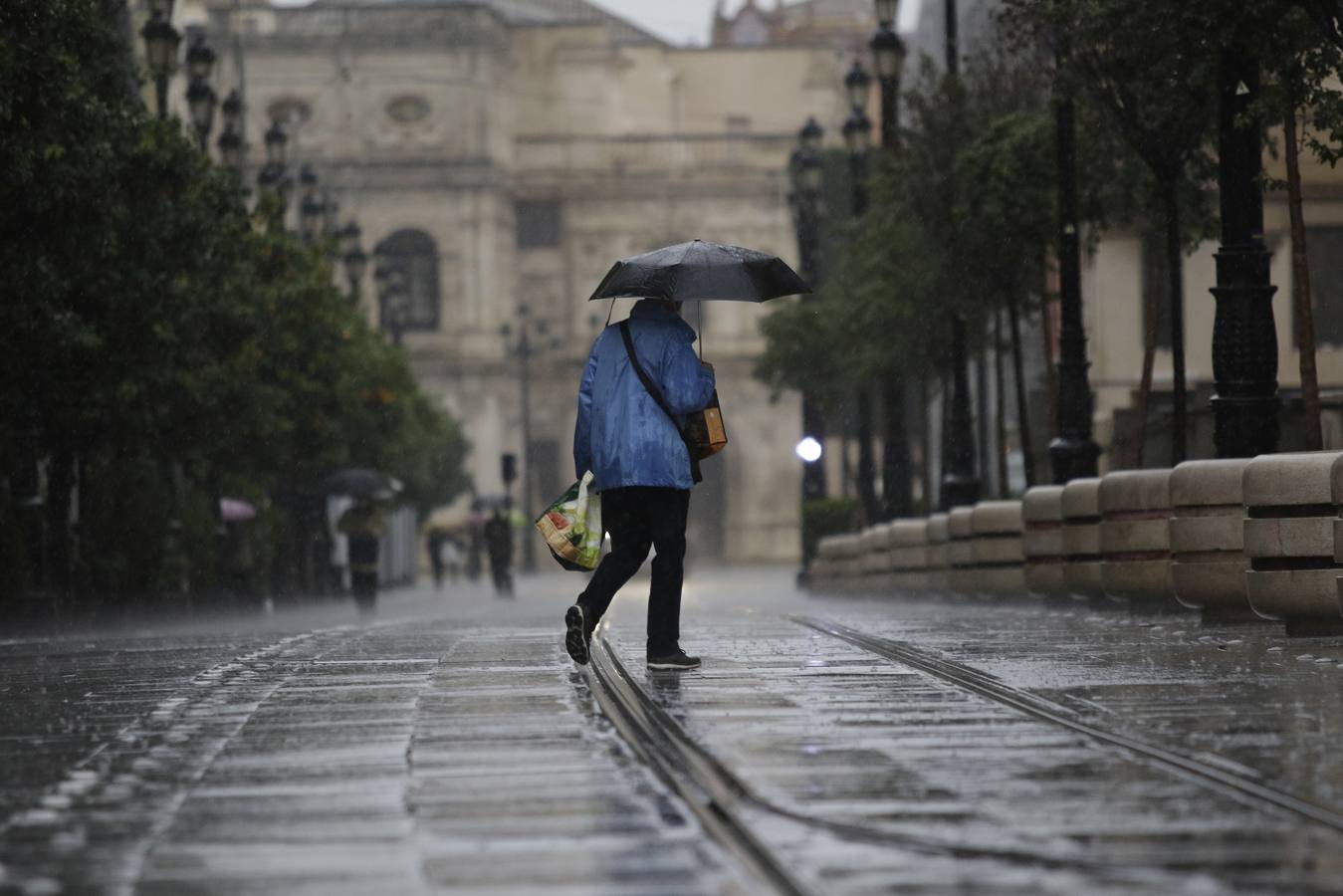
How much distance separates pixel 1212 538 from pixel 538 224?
8430 centimetres

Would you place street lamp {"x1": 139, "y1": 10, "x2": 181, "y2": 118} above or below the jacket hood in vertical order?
above

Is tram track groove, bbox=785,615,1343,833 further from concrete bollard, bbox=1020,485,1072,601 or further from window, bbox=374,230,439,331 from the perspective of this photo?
window, bbox=374,230,439,331

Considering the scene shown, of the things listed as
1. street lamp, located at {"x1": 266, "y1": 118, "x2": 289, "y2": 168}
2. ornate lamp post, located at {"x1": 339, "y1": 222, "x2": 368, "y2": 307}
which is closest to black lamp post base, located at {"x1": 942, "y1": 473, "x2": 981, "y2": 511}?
street lamp, located at {"x1": 266, "y1": 118, "x2": 289, "y2": 168}

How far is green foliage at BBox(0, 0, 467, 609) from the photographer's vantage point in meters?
23.0

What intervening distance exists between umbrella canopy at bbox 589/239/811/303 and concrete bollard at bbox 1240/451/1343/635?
260 centimetres

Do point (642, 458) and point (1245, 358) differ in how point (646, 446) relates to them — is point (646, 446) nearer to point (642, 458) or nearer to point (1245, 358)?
point (642, 458)

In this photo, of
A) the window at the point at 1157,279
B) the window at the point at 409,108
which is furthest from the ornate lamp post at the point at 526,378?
the window at the point at 1157,279

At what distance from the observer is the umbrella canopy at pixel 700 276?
12.4 metres

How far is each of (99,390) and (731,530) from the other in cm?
7128

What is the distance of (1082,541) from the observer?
68.2 feet

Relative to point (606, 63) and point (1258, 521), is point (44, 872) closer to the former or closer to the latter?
point (1258, 521)

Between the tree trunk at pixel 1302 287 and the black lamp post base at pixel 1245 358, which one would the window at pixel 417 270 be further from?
the black lamp post base at pixel 1245 358

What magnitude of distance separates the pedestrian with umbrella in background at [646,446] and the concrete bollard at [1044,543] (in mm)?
10001

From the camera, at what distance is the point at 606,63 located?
99.6 metres
